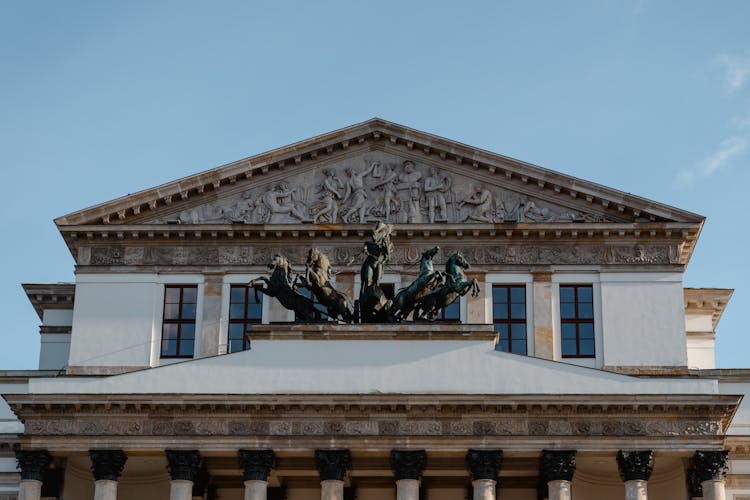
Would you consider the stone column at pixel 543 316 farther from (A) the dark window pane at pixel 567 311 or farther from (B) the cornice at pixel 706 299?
(B) the cornice at pixel 706 299

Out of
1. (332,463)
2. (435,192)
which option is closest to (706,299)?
(435,192)

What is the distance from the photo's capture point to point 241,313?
149 feet

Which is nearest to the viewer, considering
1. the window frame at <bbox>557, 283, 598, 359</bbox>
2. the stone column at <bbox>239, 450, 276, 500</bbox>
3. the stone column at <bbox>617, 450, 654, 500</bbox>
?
the stone column at <bbox>617, 450, 654, 500</bbox>

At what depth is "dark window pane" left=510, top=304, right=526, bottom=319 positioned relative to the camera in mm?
45062

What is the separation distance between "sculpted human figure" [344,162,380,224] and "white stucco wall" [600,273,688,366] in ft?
24.0

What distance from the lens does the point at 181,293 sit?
45.6 m

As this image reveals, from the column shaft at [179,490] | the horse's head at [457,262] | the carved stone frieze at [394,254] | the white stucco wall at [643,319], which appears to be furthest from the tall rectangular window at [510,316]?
the column shaft at [179,490]

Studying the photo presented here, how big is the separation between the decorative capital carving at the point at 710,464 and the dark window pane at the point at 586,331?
6949 millimetres

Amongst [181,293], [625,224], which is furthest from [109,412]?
[625,224]

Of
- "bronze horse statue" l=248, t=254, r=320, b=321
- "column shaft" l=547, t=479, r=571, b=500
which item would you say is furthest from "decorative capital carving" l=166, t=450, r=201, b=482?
"column shaft" l=547, t=479, r=571, b=500

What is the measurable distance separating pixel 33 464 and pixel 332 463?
7546 mm

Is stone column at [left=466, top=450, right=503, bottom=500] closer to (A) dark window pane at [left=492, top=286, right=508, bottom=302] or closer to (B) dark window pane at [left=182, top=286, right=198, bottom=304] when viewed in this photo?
(A) dark window pane at [left=492, top=286, right=508, bottom=302]

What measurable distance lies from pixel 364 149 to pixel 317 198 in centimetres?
212

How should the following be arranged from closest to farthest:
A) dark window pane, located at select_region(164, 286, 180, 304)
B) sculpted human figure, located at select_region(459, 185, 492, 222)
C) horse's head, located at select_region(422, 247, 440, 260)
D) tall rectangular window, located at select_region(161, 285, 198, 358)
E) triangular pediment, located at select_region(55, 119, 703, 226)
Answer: horse's head, located at select_region(422, 247, 440, 260)
tall rectangular window, located at select_region(161, 285, 198, 358)
dark window pane, located at select_region(164, 286, 180, 304)
triangular pediment, located at select_region(55, 119, 703, 226)
sculpted human figure, located at select_region(459, 185, 492, 222)
